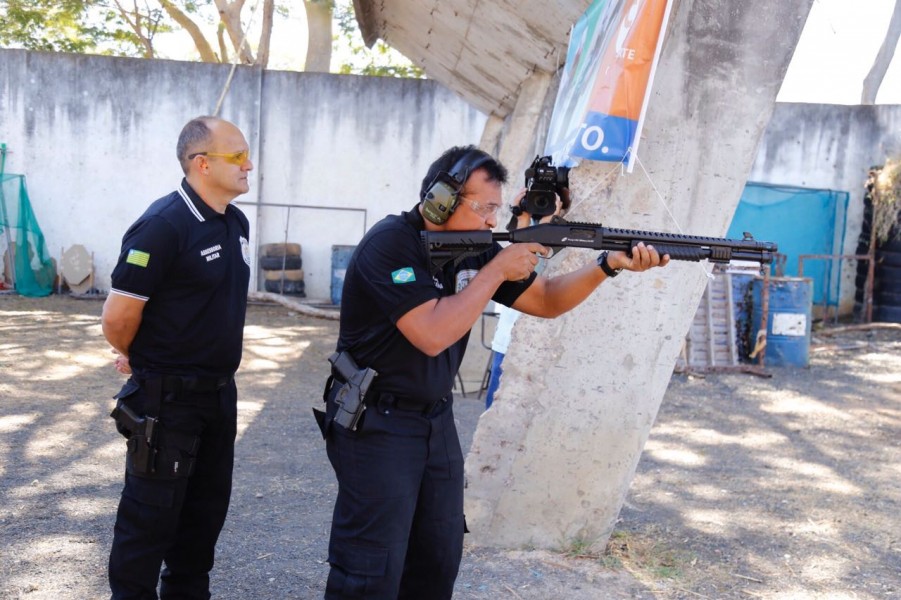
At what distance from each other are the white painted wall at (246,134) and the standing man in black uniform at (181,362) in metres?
11.9

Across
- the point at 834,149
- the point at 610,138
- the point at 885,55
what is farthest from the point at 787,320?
the point at 885,55

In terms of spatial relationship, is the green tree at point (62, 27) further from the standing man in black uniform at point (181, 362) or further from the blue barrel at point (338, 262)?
the standing man in black uniform at point (181, 362)

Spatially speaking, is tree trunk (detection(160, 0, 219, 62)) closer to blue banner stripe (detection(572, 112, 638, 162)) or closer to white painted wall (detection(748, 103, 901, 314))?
white painted wall (detection(748, 103, 901, 314))

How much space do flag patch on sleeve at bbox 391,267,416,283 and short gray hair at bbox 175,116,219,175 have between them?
1.12m

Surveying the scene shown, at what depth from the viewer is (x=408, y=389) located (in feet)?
9.89

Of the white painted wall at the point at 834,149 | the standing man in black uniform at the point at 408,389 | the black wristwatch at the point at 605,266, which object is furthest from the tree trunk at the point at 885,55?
the standing man in black uniform at the point at 408,389

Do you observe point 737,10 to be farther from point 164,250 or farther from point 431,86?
point 431,86

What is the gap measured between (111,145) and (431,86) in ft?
18.0

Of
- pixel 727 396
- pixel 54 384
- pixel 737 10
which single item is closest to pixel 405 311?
pixel 737 10

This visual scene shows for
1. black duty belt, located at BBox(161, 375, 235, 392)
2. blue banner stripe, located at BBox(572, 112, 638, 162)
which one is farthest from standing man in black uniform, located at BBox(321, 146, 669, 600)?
blue banner stripe, located at BBox(572, 112, 638, 162)

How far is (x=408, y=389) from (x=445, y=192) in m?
0.67

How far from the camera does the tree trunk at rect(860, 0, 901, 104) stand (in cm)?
2106

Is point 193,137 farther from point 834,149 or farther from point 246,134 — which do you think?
point 834,149

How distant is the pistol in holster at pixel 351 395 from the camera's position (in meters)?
2.97
